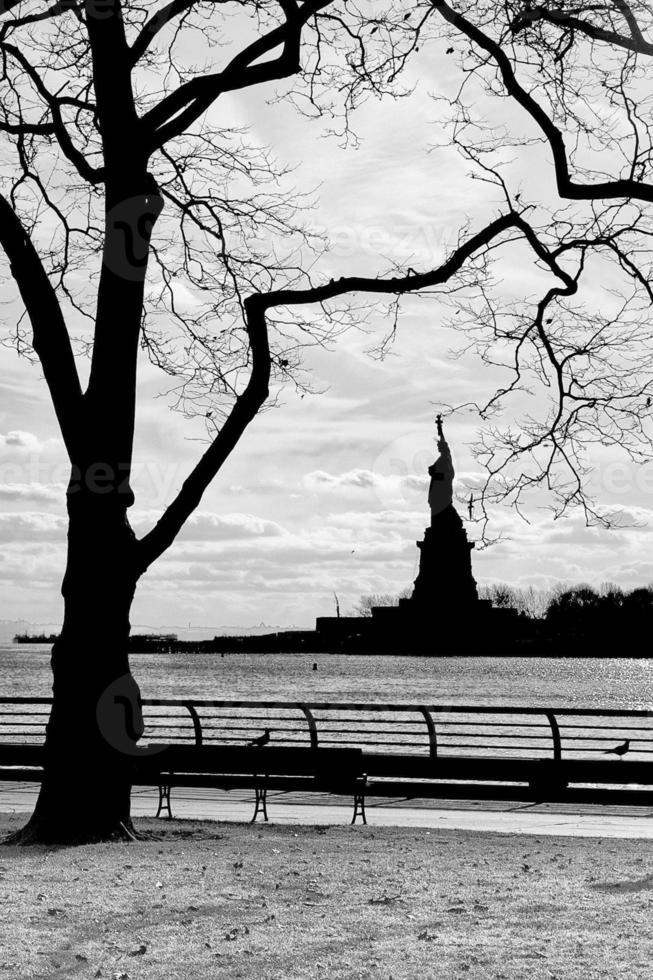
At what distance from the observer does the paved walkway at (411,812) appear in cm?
1331

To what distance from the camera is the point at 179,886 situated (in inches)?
356

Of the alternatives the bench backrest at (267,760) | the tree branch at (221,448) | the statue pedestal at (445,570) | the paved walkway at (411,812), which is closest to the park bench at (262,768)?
the bench backrest at (267,760)

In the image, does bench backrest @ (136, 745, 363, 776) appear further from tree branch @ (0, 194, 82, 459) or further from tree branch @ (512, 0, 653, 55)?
tree branch @ (512, 0, 653, 55)

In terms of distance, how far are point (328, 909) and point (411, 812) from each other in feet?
22.1

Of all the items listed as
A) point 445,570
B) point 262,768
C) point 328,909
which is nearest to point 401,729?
point 262,768

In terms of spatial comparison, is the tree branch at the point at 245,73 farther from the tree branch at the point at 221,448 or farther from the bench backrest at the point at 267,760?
the bench backrest at the point at 267,760

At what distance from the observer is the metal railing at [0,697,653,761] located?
15500 mm

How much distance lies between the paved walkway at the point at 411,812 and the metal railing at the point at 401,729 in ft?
2.36

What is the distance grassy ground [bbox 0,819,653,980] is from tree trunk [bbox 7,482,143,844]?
0.58m

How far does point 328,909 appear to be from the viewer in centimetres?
834

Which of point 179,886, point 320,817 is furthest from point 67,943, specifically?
point 320,817

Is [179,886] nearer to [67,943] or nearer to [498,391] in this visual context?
[67,943]

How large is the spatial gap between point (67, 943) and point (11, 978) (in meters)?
0.80

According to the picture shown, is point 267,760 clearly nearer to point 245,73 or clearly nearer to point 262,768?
point 262,768
